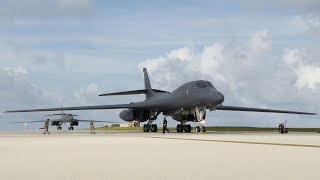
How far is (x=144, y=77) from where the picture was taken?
5803 centimetres

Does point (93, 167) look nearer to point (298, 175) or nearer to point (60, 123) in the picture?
point (298, 175)

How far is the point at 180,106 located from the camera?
4206 centimetres

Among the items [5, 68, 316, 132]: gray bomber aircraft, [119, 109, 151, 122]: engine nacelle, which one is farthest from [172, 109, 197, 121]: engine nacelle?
[119, 109, 151, 122]: engine nacelle

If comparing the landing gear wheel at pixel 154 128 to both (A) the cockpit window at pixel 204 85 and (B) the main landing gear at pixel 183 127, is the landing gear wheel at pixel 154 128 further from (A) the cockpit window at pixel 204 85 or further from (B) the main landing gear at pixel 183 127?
(A) the cockpit window at pixel 204 85

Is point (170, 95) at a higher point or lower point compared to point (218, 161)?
higher

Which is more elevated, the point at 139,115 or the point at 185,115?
the point at 139,115

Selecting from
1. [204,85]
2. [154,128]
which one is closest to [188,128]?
[154,128]

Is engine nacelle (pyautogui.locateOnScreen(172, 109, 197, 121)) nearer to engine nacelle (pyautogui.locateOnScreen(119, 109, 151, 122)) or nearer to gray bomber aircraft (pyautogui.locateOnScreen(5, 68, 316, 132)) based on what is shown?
gray bomber aircraft (pyautogui.locateOnScreen(5, 68, 316, 132))

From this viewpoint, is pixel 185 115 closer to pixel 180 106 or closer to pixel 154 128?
pixel 180 106

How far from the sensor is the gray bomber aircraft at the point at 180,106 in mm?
38875

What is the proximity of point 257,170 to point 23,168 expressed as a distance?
423 centimetres

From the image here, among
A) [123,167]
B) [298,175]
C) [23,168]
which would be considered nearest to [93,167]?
[123,167]

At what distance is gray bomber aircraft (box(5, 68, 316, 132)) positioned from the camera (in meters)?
38.9

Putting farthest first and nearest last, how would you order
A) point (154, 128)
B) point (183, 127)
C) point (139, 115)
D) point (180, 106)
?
point (139, 115)
point (154, 128)
point (183, 127)
point (180, 106)
